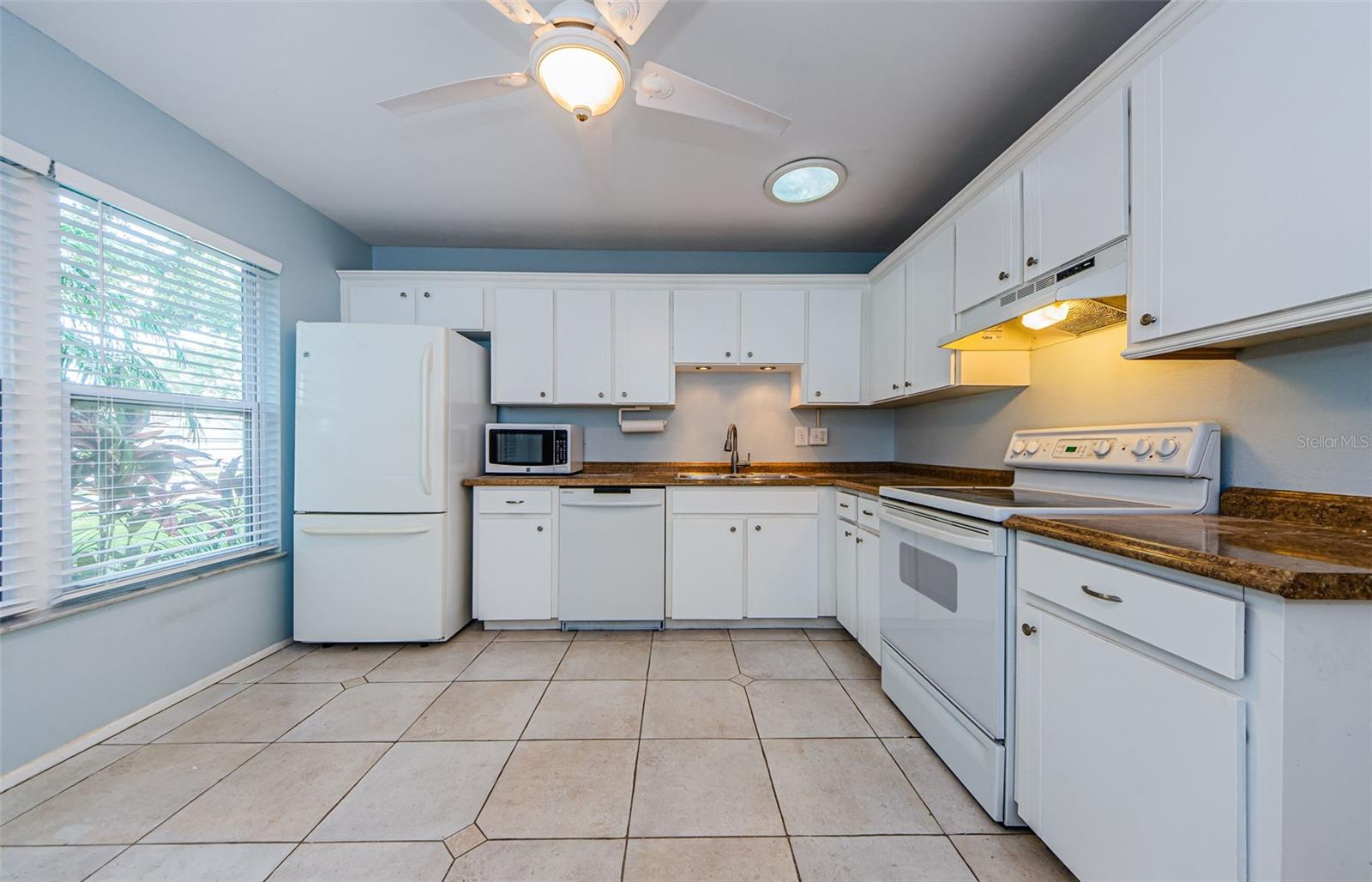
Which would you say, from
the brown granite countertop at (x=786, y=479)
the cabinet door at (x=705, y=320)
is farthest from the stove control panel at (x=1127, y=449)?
the cabinet door at (x=705, y=320)

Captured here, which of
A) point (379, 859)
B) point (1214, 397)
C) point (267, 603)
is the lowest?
point (379, 859)

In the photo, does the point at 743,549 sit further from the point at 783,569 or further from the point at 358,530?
the point at 358,530

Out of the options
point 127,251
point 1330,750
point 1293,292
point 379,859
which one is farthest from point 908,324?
point 127,251

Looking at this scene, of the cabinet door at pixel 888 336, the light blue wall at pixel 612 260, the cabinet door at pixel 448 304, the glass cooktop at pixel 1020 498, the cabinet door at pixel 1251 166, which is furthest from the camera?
the light blue wall at pixel 612 260

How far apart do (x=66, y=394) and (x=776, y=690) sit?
9.44 feet

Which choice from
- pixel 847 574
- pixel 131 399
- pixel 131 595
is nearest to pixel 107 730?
pixel 131 595

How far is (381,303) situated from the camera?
9.96ft

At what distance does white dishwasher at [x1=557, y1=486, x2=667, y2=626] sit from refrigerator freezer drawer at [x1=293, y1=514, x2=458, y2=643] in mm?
722

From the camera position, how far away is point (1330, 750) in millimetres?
757

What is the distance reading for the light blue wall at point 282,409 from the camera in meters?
1.57

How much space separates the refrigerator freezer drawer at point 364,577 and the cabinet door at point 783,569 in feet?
5.74

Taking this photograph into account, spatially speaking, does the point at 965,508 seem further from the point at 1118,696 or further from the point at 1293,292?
the point at 1293,292

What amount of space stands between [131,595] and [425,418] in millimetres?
1236

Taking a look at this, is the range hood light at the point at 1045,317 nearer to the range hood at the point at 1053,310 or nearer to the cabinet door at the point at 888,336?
the range hood at the point at 1053,310
